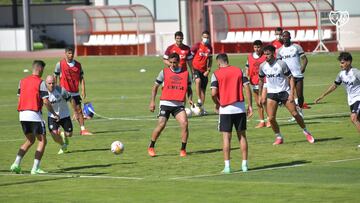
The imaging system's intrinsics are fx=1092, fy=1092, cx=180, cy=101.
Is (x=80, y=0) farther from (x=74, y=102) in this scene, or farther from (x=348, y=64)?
(x=348, y=64)

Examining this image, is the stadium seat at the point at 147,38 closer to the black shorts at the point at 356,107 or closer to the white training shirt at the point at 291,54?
the white training shirt at the point at 291,54

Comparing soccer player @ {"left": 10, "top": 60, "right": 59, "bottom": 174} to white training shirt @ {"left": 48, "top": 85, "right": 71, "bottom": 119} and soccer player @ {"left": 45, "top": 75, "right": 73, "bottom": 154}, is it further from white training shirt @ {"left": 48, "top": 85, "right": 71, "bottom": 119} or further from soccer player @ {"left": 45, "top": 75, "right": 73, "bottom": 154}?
white training shirt @ {"left": 48, "top": 85, "right": 71, "bottom": 119}

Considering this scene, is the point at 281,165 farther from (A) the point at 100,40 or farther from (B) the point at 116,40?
(A) the point at 100,40

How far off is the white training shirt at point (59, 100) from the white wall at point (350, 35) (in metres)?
38.2

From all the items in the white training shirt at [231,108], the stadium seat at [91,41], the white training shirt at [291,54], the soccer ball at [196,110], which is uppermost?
the white training shirt at [291,54]

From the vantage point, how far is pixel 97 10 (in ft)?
228

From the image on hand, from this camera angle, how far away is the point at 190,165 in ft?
72.8

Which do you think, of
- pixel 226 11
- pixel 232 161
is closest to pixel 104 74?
pixel 226 11

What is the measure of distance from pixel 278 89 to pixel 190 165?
151 inches

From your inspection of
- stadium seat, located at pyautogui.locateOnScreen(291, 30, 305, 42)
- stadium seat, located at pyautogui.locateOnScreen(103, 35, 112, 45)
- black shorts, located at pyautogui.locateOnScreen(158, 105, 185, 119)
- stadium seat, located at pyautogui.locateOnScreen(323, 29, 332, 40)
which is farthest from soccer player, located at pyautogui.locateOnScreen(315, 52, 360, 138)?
stadium seat, located at pyautogui.locateOnScreen(103, 35, 112, 45)

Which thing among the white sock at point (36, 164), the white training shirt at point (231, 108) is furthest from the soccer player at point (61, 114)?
the white training shirt at point (231, 108)

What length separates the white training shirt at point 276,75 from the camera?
24859 millimetres

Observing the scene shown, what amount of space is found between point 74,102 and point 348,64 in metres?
8.03

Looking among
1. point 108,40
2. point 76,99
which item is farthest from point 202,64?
point 108,40
